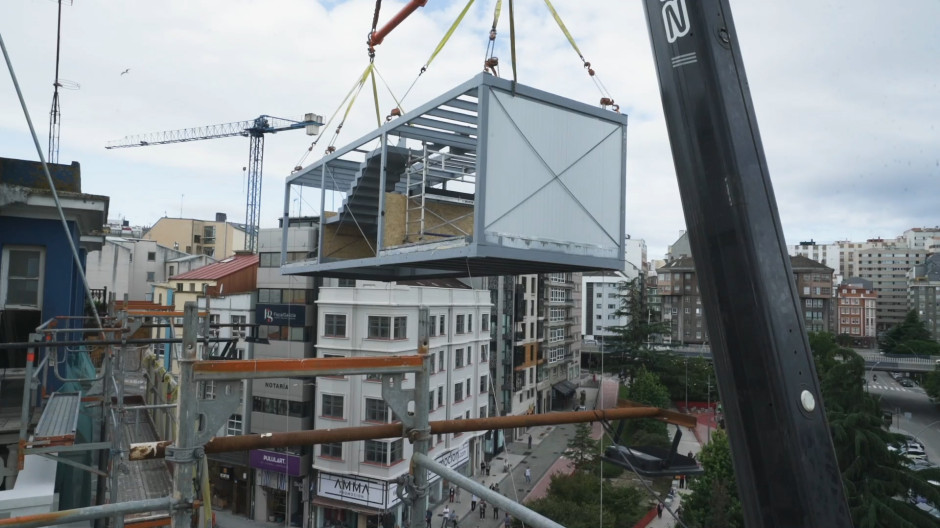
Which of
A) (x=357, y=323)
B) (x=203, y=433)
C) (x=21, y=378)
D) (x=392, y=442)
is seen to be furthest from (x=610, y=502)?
(x=203, y=433)

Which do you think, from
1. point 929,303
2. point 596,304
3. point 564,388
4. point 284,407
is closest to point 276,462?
point 284,407

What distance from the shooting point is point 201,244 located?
53625mm

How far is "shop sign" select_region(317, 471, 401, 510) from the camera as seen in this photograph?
1959 cm

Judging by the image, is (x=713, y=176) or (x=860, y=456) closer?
(x=713, y=176)

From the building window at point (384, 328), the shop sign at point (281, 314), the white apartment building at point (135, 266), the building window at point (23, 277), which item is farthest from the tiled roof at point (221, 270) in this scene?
the building window at point (23, 277)

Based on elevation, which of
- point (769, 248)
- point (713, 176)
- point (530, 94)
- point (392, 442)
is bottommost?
point (392, 442)

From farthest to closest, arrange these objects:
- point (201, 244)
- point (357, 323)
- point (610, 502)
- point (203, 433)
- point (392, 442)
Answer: point (201, 244) < point (610, 502) < point (392, 442) < point (357, 323) < point (203, 433)

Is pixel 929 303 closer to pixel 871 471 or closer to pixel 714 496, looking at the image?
pixel 871 471

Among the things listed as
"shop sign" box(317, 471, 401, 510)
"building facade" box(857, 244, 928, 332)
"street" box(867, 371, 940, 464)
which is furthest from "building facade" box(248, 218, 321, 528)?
"building facade" box(857, 244, 928, 332)

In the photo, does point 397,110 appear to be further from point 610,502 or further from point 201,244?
point 201,244

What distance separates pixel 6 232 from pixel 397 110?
6706 millimetres

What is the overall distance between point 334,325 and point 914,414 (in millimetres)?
40598

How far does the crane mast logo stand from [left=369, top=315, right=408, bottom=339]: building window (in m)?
14.5

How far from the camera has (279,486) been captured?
22.4m
